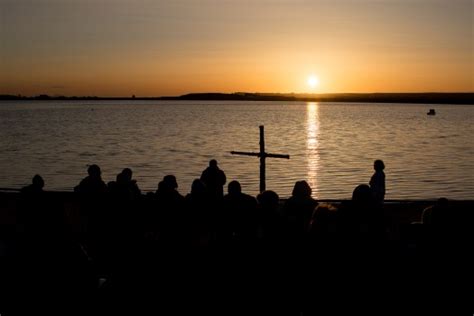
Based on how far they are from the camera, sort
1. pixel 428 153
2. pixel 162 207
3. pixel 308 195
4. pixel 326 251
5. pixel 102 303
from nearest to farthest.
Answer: pixel 326 251 → pixel 102 303 → pixel 308 195 → pixel 162 207 → pixel 428 153

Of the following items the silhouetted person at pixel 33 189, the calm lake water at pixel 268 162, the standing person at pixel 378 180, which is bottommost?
the calm lake water at pixel 268 162

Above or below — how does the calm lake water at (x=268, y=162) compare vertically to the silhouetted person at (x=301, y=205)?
below

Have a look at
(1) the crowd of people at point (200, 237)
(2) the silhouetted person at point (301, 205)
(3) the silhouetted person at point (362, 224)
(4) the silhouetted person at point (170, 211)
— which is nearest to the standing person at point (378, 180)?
(1) the crowd of people at point (200, 237)

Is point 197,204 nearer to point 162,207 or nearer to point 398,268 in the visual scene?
point 162,207

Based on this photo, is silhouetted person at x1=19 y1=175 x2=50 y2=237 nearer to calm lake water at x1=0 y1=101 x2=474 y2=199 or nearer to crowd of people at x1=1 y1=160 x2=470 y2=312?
crowd of people at x1=1 y1=160 x2=470 y2=312

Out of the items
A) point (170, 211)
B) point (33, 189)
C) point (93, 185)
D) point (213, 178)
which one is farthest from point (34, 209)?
point (213, 178)

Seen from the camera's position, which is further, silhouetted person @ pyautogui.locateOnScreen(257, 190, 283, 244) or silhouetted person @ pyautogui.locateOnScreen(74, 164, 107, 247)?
silhouetted person @ pyautogui.locateOnScreen(74, 164, 107, 247)

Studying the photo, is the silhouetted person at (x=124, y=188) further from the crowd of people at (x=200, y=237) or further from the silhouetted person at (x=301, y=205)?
the silhouetted person at (x=301, y=205)

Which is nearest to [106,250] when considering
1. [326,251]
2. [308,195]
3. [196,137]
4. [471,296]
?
[308,195]

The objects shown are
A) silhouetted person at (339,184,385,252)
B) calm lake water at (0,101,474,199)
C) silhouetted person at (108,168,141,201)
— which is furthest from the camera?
calm lake water at (0,101,474,199)

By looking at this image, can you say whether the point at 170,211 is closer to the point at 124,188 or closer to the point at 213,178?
the point at 124,188

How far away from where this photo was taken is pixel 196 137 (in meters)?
72.2

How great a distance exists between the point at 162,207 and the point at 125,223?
1.69ft

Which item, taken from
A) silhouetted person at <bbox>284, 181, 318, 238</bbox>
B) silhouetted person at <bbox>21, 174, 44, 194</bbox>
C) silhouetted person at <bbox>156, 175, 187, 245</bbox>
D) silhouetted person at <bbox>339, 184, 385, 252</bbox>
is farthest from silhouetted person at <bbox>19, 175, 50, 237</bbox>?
silhouetted person at <bbox>339, 184, 385, 252</bbox>
